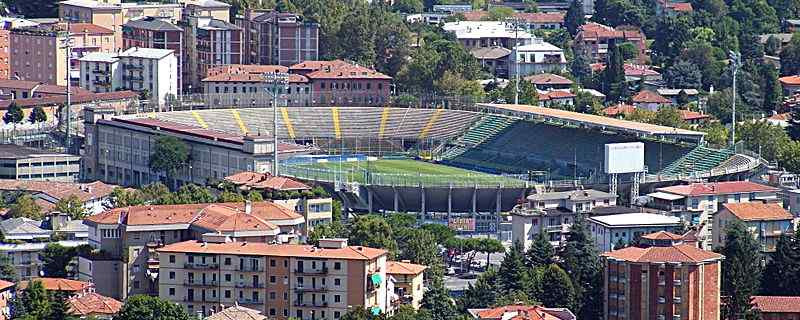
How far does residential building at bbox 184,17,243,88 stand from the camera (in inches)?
2721

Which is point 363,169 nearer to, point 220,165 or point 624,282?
point 220,165

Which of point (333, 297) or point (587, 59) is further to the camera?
point (587, 59)

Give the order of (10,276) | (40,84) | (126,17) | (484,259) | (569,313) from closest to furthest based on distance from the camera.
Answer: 1. (569,313)
2. (10,276)
3. (484,259)
4. (40,84)
5. (126,17)

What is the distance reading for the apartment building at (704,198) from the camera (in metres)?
46.3

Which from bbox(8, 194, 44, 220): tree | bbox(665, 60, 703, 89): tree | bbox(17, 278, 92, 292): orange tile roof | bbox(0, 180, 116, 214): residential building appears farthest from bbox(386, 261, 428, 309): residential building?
bbox(665, 60, 703, 89): tree

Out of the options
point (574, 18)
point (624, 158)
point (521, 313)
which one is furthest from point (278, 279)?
point (574, 18)

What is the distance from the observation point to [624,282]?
38.7 metres

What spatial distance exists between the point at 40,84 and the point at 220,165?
560 inches

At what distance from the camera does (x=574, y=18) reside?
273 feet

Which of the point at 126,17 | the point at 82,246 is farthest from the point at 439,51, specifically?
the point at 82,246

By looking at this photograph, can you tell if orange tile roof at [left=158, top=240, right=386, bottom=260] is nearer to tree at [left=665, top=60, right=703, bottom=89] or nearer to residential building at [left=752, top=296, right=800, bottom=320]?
residential building at [left=752, top=296, right=800, bottom=320]

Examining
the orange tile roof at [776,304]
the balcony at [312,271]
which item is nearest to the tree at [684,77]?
the orange tile roof at [776,304]

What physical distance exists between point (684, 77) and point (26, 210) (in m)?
28.6

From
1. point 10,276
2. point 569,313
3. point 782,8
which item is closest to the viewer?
point 569,313
